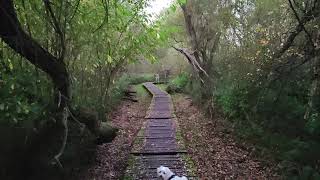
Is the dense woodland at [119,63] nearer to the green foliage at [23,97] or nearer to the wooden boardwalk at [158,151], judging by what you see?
the green foliage at [23,97]

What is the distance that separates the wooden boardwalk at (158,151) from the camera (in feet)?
26.8

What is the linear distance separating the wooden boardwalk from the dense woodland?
44.7 inches

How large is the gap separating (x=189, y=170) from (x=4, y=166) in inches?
160

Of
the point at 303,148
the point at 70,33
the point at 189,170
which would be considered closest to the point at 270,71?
the point at 303,148

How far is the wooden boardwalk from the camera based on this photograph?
8156 mm

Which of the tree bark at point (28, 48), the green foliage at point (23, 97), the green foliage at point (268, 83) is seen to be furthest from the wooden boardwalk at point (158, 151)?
the tree bark at point (28, 48)

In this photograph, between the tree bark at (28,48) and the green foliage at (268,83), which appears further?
the green foliage at (268,83)

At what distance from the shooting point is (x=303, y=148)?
24.6 feet

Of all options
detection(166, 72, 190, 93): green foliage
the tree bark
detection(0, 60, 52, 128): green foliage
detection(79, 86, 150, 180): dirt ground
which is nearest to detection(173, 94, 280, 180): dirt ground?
detection(79, 86, 150, 180): dirt ground

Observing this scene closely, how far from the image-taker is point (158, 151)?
31.7 ft

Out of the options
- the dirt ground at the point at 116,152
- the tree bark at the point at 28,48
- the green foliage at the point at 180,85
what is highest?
the tree bark at the point at 28,48

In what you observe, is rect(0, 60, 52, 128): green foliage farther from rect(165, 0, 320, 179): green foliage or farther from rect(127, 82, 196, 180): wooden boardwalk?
rect(165, 0, 320, 179): green foliage

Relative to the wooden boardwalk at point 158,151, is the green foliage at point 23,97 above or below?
above

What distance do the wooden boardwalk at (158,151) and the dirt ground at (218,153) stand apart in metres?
0.36
